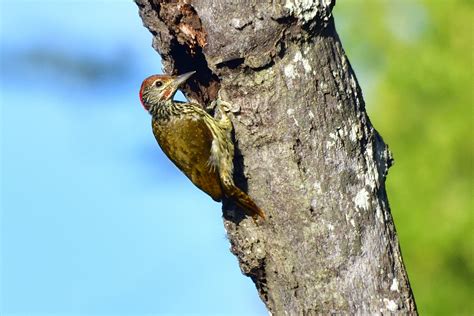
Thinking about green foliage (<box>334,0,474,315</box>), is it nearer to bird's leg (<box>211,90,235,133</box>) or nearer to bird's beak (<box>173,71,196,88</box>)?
bird's beak (<box>173,71,196,88</box>)

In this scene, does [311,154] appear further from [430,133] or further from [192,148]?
[430,133]

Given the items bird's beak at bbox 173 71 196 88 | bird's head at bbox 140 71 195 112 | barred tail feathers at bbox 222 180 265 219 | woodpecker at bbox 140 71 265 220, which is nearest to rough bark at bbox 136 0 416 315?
barred tail feathers at bbox 222 180 265 219

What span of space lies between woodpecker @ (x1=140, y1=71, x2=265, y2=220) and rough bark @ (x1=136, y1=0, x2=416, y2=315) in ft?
0.89

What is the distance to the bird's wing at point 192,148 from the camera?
18.6ft

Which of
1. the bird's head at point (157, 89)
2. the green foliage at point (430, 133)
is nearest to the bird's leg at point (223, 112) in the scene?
the bird's head at point (157, 89)

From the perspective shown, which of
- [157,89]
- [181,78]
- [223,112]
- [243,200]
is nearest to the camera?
[243,200]

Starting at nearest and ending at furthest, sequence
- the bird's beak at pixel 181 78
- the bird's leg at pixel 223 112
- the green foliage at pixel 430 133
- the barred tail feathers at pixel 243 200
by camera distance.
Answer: the barred tail feathers at pixel 243 200, the bird's leg at pixel 223 112, the bird's beak at pixel 181 78, the green foliage at pixel 430 133

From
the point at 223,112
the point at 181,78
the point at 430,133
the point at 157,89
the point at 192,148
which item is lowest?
the point at 223,112

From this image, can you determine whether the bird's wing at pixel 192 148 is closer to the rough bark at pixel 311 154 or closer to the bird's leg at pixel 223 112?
the bird's leg at pixel 223 112

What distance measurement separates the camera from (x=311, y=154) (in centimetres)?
451

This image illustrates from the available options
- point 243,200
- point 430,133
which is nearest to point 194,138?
point 243,200

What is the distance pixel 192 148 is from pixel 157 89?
0.67 metres

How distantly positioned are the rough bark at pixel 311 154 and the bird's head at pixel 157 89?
1.21m

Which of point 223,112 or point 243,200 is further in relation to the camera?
point 223,112
